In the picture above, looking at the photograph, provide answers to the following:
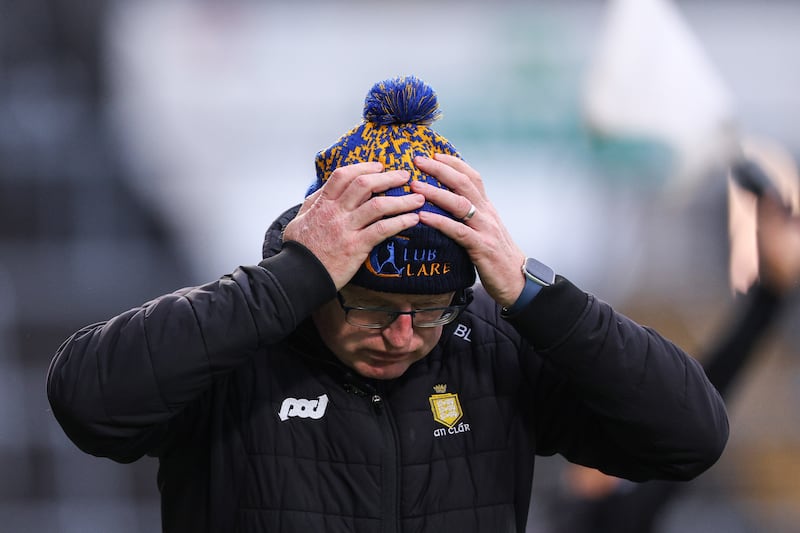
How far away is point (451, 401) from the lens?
150cm

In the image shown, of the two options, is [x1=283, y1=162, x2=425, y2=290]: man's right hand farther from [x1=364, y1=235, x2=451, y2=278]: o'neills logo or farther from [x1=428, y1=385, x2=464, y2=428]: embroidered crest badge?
[x1=428, y1=385, x2=464, y2=428]: embroidered crest badge

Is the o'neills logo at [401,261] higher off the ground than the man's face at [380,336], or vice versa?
the o'neills logo at [401,261]

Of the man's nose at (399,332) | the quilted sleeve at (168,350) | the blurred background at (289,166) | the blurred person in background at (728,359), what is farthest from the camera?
the blurred background at (289,166)

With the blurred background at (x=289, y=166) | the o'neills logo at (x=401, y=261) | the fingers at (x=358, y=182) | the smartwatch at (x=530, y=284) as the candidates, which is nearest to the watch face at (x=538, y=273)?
the smartwatch at (x=530, y=284)

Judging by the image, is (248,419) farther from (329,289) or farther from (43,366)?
(43,366)

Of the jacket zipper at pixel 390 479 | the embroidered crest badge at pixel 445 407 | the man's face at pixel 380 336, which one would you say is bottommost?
the jacket zipper at pixel 390 479

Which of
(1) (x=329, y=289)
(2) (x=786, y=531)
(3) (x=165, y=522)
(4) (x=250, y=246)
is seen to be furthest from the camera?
(2) (x=786, y=531)

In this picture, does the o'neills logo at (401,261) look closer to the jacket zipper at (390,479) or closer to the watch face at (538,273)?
the watch face at (538,273)

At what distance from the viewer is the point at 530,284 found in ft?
4.58

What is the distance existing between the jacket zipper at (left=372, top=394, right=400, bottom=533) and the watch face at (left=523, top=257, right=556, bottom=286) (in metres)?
0.30

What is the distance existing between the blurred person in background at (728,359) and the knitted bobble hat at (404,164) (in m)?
1.63

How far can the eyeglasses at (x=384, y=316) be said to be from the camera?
1.44 metres

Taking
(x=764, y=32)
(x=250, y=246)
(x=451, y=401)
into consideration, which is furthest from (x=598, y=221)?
(x=451, y=401)

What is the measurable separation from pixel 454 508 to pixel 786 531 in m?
2.92
